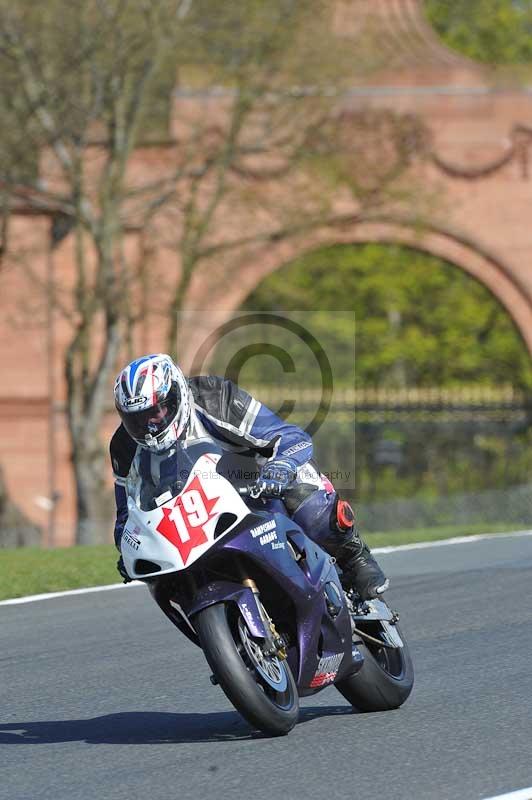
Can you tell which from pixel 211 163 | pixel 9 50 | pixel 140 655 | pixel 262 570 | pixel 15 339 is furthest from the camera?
pixel 15 339

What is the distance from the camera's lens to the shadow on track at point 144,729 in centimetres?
636

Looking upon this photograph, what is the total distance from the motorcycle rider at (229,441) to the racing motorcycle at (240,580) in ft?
0.29

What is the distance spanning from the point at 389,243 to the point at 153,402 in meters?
24.3

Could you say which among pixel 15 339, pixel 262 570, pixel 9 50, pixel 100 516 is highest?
pixel 9 50

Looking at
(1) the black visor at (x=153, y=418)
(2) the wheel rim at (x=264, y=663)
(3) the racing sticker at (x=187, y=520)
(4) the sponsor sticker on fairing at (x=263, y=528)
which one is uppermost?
(1) the black visor at (x=153, y=418)

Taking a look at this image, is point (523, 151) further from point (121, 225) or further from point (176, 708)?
point (176, 708)

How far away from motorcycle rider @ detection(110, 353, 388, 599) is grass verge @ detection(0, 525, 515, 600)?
5.09 m

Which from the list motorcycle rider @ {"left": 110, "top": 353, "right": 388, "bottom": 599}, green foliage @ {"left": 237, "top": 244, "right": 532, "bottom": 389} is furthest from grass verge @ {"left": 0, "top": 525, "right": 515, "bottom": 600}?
green foliage @ {"left": 237, "top": 244, "right": 532, "bottom": 389}

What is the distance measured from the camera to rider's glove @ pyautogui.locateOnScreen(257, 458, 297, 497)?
6.02 metres

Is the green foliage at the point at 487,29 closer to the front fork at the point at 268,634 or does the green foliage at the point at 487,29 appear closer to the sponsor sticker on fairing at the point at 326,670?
the sponsor sticker on fairing at the point at 326,670

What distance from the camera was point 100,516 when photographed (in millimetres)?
24047

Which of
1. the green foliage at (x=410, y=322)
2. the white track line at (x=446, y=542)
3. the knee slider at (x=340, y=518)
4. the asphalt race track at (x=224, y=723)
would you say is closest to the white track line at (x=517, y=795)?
the asphalt race track at (x=224, y=723)

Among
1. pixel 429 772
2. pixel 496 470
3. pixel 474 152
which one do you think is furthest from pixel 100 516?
pixel 429 772

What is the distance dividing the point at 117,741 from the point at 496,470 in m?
20.3
